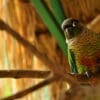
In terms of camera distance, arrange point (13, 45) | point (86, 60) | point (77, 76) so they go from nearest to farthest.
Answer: point (77, 76) < point (86, 60) < point (13, 45)

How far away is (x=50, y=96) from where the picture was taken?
1843 mm

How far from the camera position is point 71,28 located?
963mm

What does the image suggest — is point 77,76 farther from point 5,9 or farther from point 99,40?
point 5,9

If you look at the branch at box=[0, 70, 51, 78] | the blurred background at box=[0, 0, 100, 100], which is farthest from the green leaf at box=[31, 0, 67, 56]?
the branch at box=[0, 70, 51, 78]

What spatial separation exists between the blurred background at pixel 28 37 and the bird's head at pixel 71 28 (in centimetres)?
79

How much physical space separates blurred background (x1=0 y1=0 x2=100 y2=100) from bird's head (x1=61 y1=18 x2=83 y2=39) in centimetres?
79

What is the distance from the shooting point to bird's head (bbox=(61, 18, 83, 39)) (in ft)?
3.17

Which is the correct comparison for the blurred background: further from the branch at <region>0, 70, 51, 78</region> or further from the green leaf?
the branch at <region>0, 70, 51, 78</region>

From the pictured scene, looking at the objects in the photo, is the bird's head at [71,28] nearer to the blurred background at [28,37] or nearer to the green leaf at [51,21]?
the green leaf at [51,21]

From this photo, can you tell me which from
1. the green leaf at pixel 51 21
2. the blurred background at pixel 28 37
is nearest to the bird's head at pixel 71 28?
the green leaf at pixel 51 21

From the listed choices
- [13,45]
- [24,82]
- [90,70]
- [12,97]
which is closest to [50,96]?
[24,82]

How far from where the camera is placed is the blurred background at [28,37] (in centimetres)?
180

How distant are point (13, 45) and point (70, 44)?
865 millimetres

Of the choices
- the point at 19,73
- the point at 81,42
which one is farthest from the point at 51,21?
the point at 19,73
